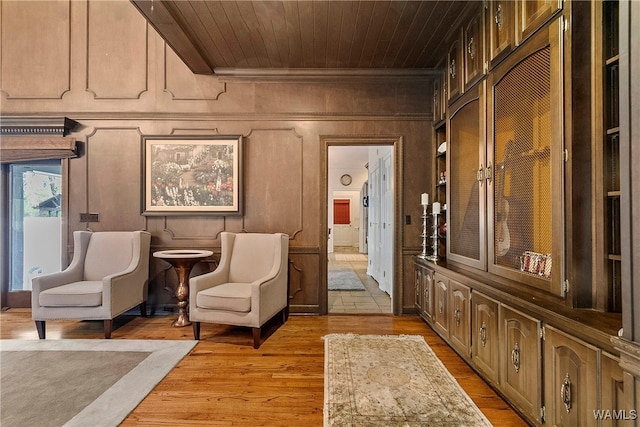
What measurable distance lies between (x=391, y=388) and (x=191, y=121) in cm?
348

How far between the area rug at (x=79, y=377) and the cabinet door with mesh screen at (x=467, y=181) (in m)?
2.61

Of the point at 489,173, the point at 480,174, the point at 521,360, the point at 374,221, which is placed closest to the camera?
the point at 521,360

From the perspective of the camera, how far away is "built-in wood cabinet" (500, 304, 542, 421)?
1.63m

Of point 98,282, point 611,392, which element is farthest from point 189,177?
point 611,392

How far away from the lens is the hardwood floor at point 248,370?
1.84 metres

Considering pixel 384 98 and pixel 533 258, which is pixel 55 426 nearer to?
pixel 533 258

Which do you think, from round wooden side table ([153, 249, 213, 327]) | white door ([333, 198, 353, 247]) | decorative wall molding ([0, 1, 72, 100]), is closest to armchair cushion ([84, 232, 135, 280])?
round wooden side table ([153, 249, 213, 327])

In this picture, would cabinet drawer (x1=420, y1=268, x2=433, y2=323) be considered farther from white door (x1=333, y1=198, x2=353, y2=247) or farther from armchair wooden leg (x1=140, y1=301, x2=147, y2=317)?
white door (x1=333, y1=198, x2=353, y2=247)

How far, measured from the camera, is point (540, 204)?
1841 millimetres

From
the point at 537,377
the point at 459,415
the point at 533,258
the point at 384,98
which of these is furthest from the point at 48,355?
the point at 384,98

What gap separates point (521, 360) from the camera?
1.76m

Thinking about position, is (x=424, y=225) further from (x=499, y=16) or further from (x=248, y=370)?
(x=248, y=370)

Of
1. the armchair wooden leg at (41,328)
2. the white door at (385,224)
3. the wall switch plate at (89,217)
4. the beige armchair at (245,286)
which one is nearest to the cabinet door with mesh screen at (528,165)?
the beige armchair at (245,286)

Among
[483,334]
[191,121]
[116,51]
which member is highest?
[116,51]
